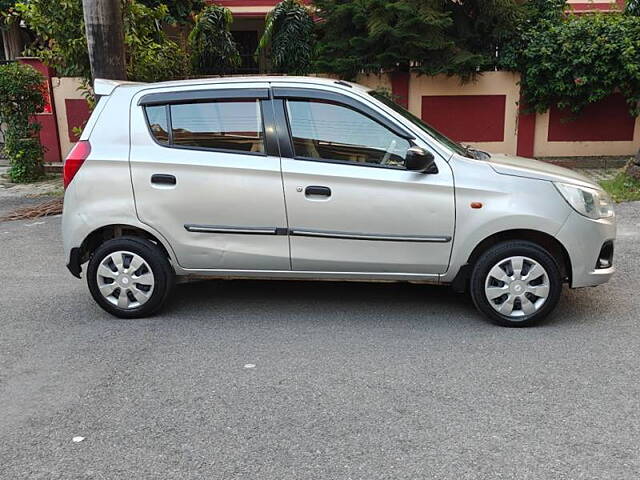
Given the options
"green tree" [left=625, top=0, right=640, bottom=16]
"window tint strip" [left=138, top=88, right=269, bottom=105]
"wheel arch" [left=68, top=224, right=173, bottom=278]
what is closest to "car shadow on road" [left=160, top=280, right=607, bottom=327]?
"wheel arch" [left=68, top=224, right=173, bottom=278]

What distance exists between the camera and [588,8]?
15.1 metres

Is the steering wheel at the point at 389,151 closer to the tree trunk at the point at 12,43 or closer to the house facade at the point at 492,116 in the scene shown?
the house facade at the point at 492,116

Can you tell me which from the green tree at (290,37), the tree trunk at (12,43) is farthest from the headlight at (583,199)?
the tree trunk at (12,43)

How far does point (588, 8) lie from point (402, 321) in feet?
42.8

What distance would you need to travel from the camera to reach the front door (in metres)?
4.74

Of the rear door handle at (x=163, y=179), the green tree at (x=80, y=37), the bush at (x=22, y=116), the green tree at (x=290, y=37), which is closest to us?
the rear door handle at (x=163, y=179)

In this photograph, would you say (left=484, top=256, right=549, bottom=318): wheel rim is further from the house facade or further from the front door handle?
the house facade

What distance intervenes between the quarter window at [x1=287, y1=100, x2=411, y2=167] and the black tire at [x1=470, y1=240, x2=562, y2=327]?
3.23ft

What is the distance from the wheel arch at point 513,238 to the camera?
482 cm

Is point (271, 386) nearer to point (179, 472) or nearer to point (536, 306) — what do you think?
point (179, 472)

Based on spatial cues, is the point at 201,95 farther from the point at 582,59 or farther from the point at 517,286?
the point at 582,59

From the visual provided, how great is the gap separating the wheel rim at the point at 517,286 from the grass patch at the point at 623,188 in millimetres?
5167

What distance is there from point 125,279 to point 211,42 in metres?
8.26

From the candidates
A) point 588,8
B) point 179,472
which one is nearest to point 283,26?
point 588,8
